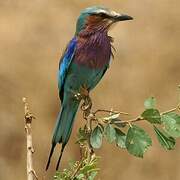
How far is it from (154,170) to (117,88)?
0.46 meters

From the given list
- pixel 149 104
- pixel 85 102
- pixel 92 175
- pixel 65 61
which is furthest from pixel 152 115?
pixel 65 61

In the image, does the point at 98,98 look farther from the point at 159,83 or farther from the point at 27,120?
the point at 27,120

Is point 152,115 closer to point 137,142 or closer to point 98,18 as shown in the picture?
point 137,142

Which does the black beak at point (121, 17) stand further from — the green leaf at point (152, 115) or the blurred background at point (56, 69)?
the blurred background at point (56, 69)

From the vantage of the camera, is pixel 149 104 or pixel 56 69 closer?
pixel 149 104

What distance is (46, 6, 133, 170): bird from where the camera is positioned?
1528mm

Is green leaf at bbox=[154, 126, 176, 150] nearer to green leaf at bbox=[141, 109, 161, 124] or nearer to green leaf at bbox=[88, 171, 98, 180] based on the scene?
green leaf at bbox=[141, 109, 161, 124]

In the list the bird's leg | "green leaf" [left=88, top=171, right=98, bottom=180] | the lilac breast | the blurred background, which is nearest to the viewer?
"green leaf" [left=88, top=171, right=98, bottom=180]

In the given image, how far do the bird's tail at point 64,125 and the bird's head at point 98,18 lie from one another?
204 millimetres

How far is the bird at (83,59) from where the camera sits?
Result: 5.01ft

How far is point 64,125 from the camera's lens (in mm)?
1591

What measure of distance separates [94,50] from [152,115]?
0.49 metres

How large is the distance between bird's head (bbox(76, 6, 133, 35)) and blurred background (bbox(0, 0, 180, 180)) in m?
1.85

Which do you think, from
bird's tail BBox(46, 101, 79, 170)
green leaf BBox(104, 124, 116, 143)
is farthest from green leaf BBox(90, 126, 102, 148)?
bird's tail BBox(46, 101, 79, 170)
